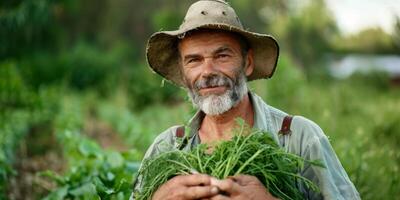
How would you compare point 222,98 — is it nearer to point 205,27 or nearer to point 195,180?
point 205,27

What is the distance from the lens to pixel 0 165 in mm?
5887

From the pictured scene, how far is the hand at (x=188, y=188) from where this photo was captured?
2865 mm

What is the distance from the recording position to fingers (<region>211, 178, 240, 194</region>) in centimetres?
286

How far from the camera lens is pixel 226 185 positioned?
2.86 m

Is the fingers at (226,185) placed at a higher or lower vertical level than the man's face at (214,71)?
lower

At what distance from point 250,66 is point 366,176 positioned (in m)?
1.97

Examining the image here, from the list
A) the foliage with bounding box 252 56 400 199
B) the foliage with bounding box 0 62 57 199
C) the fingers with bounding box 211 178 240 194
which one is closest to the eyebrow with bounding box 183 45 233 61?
the fingers with bounding box 211 178 240 194

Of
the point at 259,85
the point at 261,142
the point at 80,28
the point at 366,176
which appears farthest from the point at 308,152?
the point at 80,28

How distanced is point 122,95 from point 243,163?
59.6 feet

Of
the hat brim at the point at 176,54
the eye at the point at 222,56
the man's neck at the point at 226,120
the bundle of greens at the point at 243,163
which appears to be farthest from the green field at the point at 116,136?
the bundle of greens at the point at 243,163

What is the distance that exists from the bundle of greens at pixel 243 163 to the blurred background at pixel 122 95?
1093mm

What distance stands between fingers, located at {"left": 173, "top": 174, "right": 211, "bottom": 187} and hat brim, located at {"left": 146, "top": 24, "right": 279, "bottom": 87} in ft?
3.37

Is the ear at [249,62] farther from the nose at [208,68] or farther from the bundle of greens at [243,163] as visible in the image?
the bundle of greens at [243,163]

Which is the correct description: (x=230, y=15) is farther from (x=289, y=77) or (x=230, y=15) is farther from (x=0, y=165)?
(x=289, y=77)
